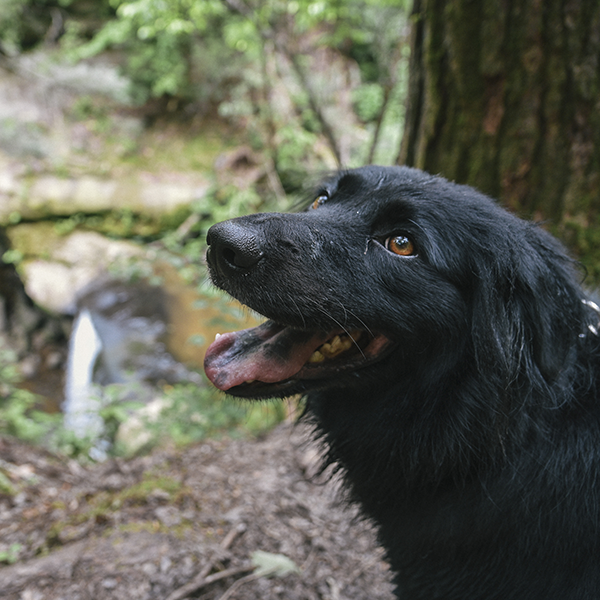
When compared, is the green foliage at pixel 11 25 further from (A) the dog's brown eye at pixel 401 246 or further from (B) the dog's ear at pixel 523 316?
(B) the dog's ear at pixel 523 316

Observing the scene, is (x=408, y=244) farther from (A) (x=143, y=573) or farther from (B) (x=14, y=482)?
(B) (x=14, y=482)

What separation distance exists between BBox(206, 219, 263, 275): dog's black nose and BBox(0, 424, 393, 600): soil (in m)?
1.02

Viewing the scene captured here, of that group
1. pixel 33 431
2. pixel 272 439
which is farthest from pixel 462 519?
pixel 33 431

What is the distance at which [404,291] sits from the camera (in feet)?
5.37

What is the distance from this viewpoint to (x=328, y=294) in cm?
164

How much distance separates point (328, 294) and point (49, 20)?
18.3m

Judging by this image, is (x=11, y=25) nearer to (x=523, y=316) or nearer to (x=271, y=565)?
(x=271, y=565)

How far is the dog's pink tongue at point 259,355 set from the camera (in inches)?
68.2

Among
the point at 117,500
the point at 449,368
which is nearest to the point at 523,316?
the point at 449,368

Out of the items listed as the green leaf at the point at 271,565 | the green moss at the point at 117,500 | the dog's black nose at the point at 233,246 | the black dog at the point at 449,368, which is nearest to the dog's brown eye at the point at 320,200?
the black dog at the point at 449,368

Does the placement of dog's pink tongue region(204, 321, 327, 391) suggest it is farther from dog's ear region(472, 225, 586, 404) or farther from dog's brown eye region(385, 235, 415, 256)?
dog's ear region(472, 225, 586, 404)

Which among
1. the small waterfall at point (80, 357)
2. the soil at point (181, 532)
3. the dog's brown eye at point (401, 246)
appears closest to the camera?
the dog's brown eye at point (401, 246)

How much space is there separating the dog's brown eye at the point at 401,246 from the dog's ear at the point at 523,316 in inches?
9.0

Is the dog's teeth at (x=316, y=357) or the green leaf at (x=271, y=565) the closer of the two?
the dog's teeth at (x=316, y=357)
